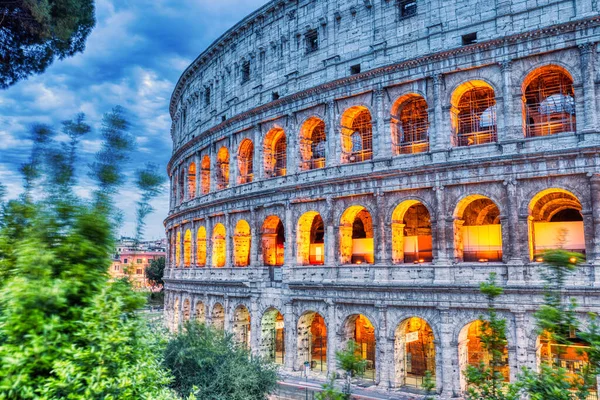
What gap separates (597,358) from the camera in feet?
20.9

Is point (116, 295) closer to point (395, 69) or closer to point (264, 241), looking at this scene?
point (395, 69)

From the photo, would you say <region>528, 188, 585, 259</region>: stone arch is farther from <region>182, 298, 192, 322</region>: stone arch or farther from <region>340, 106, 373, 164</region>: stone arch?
<region>182, 298, 192, 322</region>: stone arch

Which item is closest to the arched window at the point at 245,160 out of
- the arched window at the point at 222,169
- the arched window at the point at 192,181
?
the arched window at the point at 222,169

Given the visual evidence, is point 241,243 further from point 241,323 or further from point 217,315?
point 217,315

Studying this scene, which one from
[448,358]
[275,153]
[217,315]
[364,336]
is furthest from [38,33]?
[217,315]

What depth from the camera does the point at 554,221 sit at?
2120cm

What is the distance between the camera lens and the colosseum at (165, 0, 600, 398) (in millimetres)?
18500

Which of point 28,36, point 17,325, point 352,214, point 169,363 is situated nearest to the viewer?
point 17,325

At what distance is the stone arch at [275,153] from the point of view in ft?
91.6

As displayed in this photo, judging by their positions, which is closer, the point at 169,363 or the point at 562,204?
the point at 169,363

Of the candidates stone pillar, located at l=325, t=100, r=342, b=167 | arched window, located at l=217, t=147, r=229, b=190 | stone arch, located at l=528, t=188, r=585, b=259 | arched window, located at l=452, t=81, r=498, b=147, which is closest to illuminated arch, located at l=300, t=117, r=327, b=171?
stone pillar, located at l=325, t=100, r=342, b=167

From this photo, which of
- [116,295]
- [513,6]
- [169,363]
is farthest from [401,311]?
[116,295]

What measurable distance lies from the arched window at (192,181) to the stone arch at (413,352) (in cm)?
1965

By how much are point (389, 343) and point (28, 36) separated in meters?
17.3
